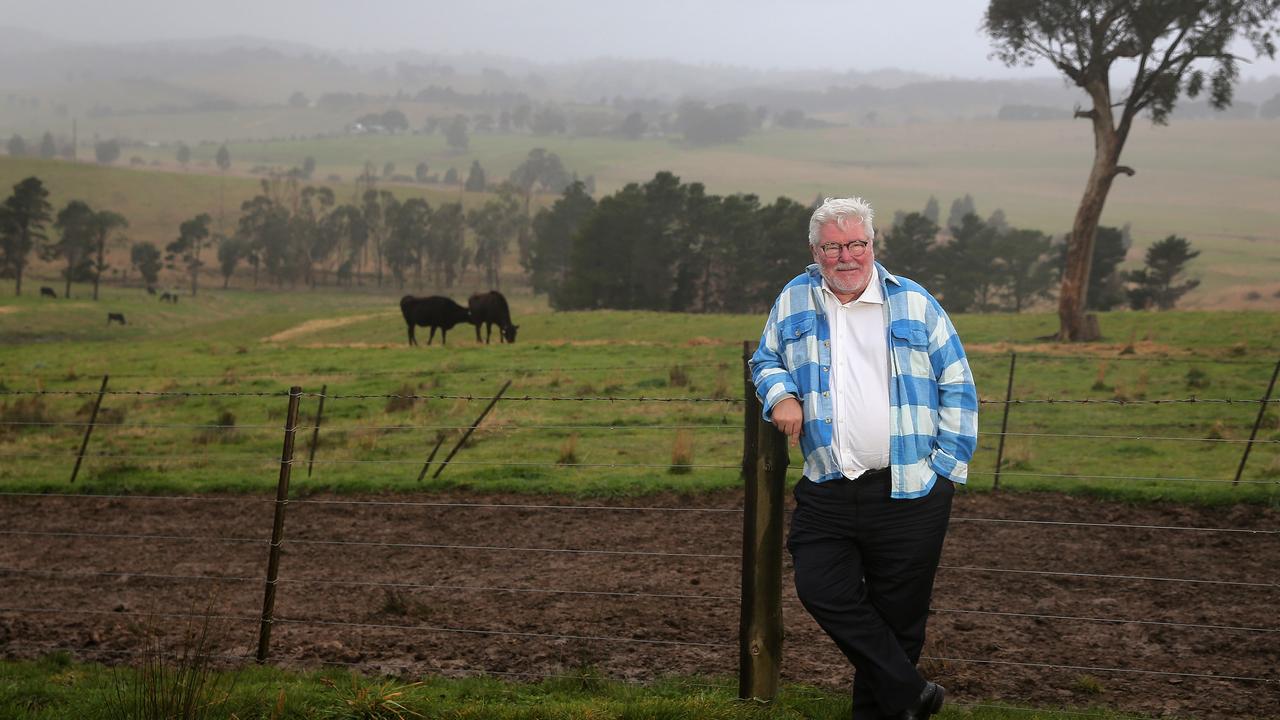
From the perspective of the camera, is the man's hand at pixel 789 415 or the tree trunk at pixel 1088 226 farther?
the tree trunk at pixel 1088 226

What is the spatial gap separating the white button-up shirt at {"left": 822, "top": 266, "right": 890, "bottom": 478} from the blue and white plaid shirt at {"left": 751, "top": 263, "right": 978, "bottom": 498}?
0.03 metres

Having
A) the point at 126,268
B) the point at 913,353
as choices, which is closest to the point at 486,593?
the point at 913,353

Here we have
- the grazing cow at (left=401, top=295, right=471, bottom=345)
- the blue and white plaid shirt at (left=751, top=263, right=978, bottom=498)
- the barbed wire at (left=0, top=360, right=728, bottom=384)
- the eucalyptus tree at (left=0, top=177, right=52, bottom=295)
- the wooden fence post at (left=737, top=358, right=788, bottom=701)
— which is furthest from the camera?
the eucalyptus tree at (left=0, top=177, right=52, bottom=295)

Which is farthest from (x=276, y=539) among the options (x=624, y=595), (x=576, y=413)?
(x=576, y=413)

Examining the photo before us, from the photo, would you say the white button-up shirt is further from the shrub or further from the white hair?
the shrub

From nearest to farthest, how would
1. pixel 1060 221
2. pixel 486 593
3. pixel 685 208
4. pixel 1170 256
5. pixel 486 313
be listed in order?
pixel 486 593, pixel 486 313, pixel 1170 256, pixel 685 208, pixel 1060 221

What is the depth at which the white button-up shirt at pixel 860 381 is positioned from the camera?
4.29 metres

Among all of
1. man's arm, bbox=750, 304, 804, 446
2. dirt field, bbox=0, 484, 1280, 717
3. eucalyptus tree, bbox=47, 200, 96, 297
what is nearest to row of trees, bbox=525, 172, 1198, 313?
eucalyptus tree, bbox=47, 200, 96, 297

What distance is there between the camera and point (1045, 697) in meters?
5.99

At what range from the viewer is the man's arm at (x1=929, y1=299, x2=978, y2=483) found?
4277mm

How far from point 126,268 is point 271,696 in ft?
375

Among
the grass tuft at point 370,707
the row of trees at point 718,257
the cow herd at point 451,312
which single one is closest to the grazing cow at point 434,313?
the cow herd at point 451,312

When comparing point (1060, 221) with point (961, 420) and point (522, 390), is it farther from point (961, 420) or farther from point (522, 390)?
point (961, 420)

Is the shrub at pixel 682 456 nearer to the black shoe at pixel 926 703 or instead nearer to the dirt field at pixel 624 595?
the dirt field at pixel 624 595
